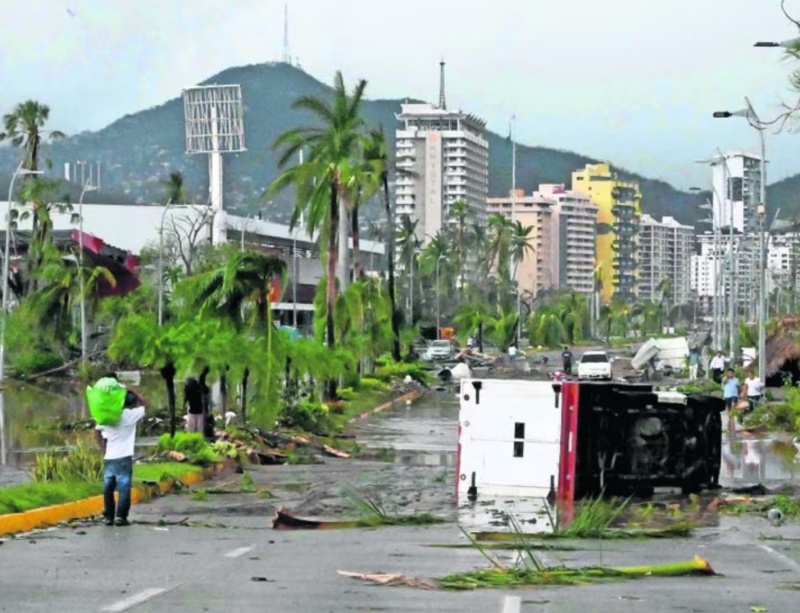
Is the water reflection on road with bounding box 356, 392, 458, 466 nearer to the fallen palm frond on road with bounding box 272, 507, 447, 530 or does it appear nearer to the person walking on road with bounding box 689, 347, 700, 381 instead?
the fallen palm frond on road with bounding box 272, 507, 447, 530

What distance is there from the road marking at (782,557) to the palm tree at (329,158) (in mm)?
39031

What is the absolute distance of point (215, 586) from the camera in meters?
14.9

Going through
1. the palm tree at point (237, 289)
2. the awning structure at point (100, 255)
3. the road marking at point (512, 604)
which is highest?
the awning structure at point (100, 255)

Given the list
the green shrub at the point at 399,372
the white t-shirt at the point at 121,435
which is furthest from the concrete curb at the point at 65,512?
the green shrub at the point at 399,372

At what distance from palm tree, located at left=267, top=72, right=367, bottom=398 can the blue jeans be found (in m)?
36.7

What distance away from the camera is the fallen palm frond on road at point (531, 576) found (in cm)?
1495

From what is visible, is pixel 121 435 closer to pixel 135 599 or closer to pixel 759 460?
pixel 135 599

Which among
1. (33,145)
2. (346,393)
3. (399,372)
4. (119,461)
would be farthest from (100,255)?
(119,461)

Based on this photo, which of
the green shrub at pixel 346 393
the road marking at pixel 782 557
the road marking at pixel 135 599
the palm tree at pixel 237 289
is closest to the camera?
the road marking at pixel 135 599

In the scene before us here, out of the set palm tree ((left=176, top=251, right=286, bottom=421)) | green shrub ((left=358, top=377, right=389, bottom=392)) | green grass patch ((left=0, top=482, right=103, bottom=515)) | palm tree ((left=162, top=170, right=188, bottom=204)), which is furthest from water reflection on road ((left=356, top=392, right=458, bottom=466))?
palm tree ((left=162, top=170, right=188, bottom=204))

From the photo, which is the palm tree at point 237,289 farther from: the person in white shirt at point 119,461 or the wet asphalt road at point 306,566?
the person in white shirt at point 119,461

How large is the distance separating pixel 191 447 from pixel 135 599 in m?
19.0

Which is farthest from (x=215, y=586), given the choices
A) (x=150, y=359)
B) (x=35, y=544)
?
(x=150, y=359)

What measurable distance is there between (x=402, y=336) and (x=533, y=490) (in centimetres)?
Answer: 6450
